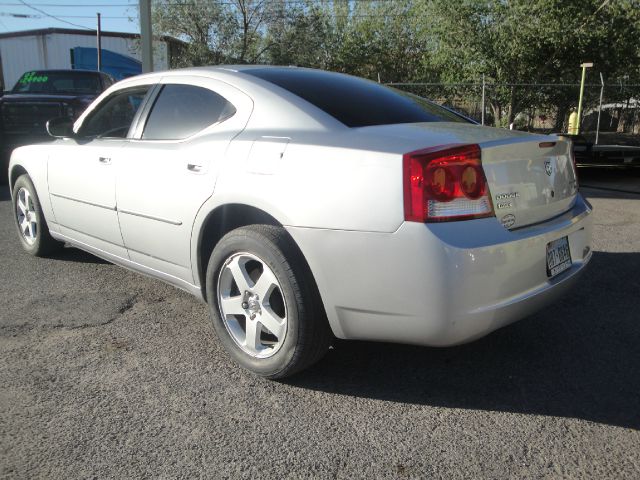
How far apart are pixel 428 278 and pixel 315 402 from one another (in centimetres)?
83

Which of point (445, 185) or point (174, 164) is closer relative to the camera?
point (445, 185)

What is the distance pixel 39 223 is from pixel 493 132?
148 inches

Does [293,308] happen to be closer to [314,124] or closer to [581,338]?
[314,124]

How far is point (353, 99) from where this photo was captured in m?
3.16

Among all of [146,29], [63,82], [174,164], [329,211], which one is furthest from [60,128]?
[146,29]

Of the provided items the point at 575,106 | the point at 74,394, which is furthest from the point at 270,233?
the point at 575,106

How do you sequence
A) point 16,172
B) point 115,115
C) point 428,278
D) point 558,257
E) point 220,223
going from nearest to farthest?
point 428,278 < point 558,257 < point 220,223 < point 115,115 < point 16,172

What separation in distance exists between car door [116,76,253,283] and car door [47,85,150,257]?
17 centimetres

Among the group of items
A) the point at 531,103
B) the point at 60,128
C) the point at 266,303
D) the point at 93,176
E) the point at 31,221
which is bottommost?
the point at 31,221

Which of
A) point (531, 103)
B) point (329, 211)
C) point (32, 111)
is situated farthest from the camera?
point (531, 103)

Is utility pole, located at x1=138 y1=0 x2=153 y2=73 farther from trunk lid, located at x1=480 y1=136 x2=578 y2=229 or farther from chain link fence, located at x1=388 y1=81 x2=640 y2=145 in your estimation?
trunk lid, located at x1=480 y1=136 x2=578 y2=229

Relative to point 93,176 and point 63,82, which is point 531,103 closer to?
point 63,82

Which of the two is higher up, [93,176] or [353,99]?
[353,99]

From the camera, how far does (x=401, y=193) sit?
2291mm
